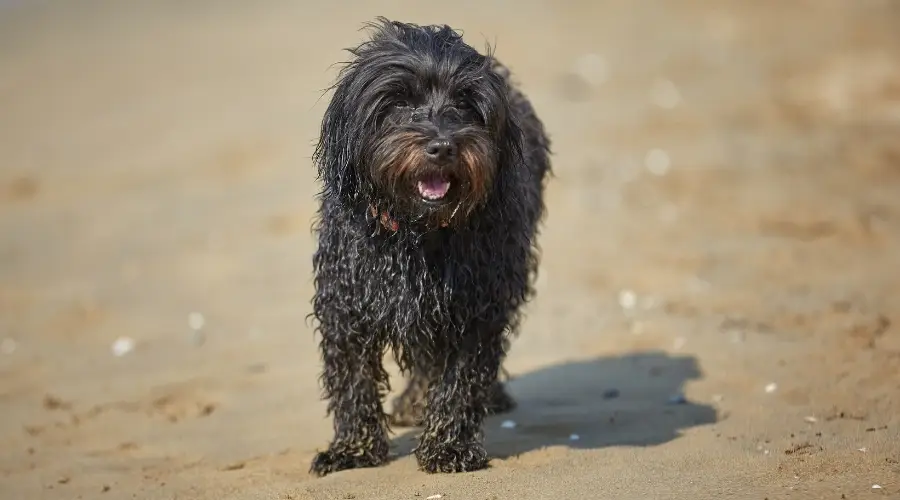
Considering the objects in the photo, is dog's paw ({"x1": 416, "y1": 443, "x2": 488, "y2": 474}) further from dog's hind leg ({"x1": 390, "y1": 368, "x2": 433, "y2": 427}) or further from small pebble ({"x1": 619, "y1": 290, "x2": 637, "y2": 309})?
small pebble ({"x1": 619, "y1": 290, "x2": 637, "y2": 309})

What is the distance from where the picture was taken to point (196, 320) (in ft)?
32.2

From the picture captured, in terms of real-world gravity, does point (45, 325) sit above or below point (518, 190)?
above

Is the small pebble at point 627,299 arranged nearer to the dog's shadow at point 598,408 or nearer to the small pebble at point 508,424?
the dog's shadow at point 598,408

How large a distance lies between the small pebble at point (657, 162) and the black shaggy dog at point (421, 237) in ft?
19.0

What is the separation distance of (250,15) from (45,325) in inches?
370

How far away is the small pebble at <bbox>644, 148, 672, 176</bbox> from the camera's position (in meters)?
11.7

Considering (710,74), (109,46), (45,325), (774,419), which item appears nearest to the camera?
(774,419)

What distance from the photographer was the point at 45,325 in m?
9.94

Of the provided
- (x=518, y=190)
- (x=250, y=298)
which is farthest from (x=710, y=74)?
(x=518, y=190)

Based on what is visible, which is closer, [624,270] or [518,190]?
[518,190]

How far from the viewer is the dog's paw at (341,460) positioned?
5785mm

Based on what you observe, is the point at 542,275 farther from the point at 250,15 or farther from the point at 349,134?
the point at 250,15

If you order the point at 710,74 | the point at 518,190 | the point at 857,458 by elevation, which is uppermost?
the point at 710,74

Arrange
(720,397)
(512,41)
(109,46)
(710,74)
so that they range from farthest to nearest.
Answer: (109,46) < (512,41) < (710,74) < (720,397)
